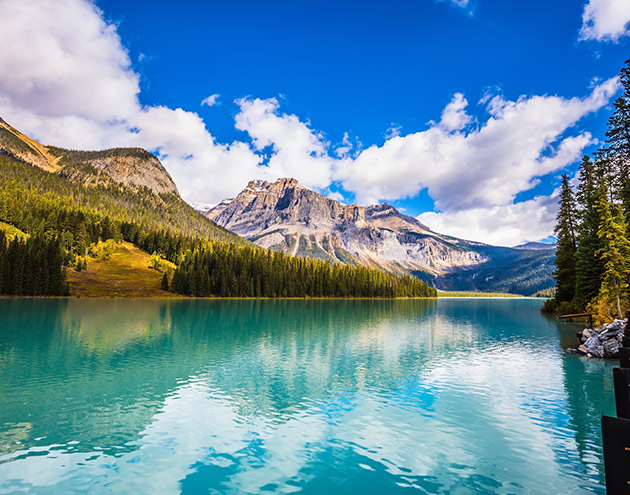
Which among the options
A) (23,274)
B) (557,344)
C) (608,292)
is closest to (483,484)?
(557,344)

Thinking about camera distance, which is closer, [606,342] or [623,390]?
[623,390]

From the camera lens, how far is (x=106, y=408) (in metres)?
21.1

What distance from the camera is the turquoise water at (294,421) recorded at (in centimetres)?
1385

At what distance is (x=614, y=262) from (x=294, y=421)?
48959 mm

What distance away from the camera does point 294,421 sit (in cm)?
1994

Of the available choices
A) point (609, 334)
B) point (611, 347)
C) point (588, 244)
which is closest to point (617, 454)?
point (611, 347)

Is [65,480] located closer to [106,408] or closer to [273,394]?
[106,408]

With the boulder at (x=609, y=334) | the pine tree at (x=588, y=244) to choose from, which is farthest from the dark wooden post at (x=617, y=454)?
the pine tree at (x=588, y=244)

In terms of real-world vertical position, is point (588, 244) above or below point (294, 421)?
above

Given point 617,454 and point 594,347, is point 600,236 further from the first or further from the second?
point 617,454

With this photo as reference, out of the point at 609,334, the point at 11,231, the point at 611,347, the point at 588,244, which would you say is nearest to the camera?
the point at 611,347

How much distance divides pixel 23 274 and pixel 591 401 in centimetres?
16128

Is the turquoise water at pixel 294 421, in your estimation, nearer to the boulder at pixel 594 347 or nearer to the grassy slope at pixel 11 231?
the boulder at pixel 594 347

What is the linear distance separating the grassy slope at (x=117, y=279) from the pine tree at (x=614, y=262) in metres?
160
